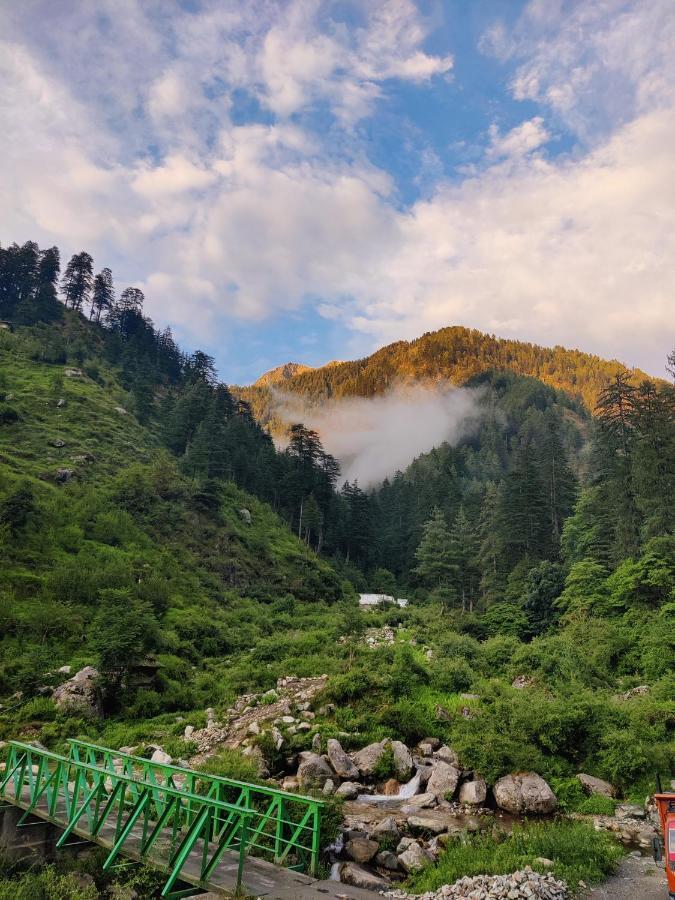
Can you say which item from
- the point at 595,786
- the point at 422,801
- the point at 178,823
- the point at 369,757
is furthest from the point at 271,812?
the point at 595,786

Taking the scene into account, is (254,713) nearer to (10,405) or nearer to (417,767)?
(417,767)

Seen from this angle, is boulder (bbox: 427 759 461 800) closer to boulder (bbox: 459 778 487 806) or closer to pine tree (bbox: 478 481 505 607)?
boulder (bbox: 459 778 487 806)

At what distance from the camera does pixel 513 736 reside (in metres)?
19.4

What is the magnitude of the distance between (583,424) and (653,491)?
116 metres

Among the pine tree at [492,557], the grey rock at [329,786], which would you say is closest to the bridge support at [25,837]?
the grey rock at [329,786]

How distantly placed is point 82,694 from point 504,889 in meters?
19.8

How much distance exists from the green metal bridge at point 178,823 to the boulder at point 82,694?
26.4 ft

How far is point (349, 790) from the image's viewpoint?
57.9 ft

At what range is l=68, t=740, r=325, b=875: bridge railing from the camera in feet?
37.1


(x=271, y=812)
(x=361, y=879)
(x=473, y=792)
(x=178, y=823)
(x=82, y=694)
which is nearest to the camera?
(x=178, y=823)

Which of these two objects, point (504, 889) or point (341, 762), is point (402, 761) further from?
point (504, 889)

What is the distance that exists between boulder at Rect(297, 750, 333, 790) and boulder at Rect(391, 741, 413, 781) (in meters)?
2.40

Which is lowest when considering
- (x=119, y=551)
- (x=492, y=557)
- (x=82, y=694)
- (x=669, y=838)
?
(x=82, y=694)

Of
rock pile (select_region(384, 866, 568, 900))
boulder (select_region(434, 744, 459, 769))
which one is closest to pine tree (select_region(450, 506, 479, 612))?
boulder (select_region(434, 744, 459, 769))
